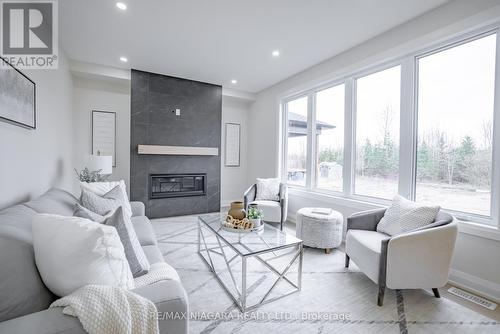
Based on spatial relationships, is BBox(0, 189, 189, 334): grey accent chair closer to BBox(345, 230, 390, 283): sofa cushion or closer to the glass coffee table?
the glass coffee table

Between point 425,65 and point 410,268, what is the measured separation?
7.31 feet

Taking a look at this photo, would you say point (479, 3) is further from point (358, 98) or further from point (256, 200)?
point (256, 200)

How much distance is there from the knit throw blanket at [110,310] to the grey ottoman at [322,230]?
230cm

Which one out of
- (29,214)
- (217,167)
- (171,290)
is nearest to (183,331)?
(171,290)

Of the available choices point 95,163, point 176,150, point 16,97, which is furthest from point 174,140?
point 16,97

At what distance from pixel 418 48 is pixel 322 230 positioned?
233cm

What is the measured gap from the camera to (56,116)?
316cm

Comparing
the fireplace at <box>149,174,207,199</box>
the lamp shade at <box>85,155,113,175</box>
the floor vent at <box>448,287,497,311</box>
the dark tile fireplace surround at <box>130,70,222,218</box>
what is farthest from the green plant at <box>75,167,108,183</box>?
the floor vent at <box>448,287,497,311</box>

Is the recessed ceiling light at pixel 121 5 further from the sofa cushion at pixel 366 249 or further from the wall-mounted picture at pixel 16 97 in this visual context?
the sofa cushion at pixel 366 249

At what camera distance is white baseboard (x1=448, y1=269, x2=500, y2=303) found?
6.44 feet

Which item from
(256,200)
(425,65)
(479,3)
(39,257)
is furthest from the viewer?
(256,200)

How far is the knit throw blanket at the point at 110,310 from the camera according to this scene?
801 millimetres

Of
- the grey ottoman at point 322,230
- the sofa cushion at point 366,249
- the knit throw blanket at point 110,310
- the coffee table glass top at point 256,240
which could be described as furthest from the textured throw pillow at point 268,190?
the knit throw blanket at point 110,310

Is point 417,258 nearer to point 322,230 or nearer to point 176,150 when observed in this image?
point 322,230
